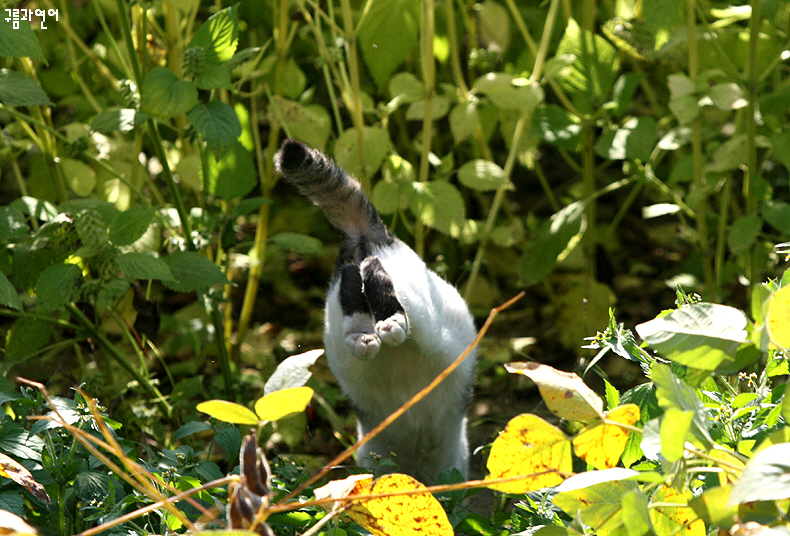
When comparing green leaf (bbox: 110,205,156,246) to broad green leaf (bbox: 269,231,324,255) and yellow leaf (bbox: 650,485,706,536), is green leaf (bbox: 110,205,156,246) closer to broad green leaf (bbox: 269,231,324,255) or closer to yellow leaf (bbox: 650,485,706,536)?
broad green leaf (bbox: 269,231,324,255)

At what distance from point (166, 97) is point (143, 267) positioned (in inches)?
15.7

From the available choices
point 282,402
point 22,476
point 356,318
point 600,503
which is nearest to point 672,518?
point 600,503

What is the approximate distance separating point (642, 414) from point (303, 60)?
7.89 feet

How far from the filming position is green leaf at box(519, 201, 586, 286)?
8.57 feet

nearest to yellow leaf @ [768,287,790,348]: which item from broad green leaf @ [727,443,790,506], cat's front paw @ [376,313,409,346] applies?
broad green leaf @ [727,443,790,506]

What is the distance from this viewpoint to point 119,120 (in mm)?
1803

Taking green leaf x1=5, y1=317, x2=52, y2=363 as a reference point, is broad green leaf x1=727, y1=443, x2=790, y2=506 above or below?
above

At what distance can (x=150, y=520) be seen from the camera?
1352 millimetres

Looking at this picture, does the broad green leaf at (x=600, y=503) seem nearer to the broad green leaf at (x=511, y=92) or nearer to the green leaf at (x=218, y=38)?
the green leaf at (x=218, y=38)

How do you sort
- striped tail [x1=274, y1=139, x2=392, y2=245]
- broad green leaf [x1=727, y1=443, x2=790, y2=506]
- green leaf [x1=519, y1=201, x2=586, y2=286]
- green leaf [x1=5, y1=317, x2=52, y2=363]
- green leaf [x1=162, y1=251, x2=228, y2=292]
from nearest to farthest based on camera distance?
1. broad green leaf [x1=727, y1=443, x2=790, y2=506]
2. striped tail [x1=274, y1=139, x2=392, y2=245]
3. green leaf [x1=162, y1=251, x2=228, y2=292]
4. green leaf [x1=5, y1=317, x2=52, y2=363]
5. green leaf [x1=519, y1=201, x2=586, y2=286]

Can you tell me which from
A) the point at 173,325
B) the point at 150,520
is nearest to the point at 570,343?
the point at 173,325

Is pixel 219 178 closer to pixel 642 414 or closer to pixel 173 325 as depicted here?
pixel 173 325

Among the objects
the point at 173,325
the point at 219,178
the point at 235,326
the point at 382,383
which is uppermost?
the point at 219,178

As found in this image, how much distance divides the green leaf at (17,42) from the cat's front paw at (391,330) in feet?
2.78
